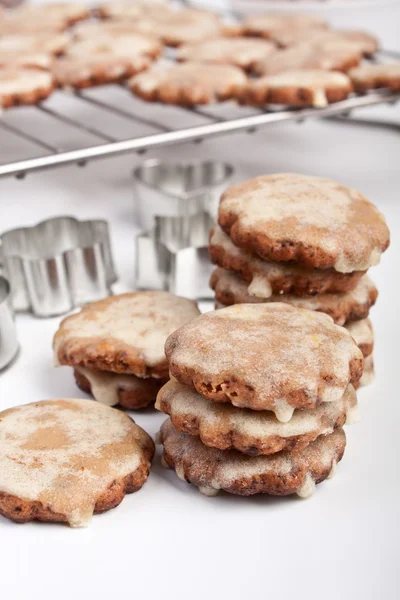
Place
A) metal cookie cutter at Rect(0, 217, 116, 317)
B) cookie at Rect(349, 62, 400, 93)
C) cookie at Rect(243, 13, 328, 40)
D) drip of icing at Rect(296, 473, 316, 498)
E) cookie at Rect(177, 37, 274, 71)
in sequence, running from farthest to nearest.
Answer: cookie at Rect(243, 13, 328, 40) < cookie at Rect(177, 37, 274, 71) < cookie at Rect(349, 62, 400, 93) < metal cookie cutter at Rect(0, 217, 116, 317) < drip of icing at Rect(296, 473, 316, 498)

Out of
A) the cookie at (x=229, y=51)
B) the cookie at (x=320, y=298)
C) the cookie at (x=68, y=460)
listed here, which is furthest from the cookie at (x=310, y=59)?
the cookie at (x=68, y=460)

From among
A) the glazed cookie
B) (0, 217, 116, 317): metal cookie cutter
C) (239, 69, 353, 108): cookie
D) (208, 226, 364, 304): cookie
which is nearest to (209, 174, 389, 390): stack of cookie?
(208, 226, 364, 304): cookie

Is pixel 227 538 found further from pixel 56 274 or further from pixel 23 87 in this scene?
pixel 23 87

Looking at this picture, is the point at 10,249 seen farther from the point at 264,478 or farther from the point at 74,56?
the point at 264,478

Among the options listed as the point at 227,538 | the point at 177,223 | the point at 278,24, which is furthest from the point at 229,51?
the point at 227,538

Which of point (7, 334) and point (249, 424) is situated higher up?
point (249, 424)

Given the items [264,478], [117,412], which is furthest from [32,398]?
[264,478]

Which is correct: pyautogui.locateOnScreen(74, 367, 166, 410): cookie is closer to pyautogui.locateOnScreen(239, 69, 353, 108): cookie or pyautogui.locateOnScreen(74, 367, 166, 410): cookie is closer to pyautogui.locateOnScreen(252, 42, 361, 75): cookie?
pyautogui.locateOnScreen(239, 69, 353, 108): cookie
